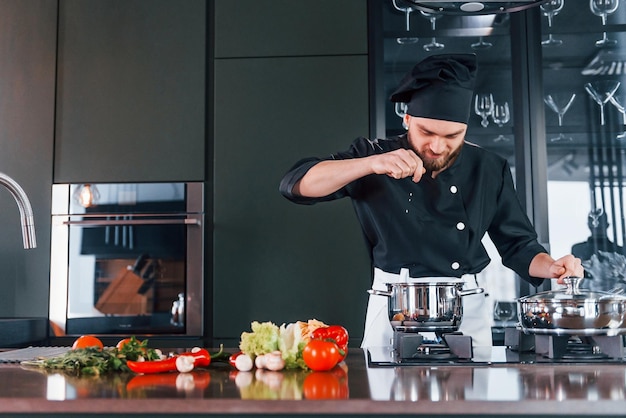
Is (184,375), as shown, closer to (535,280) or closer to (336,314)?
(535,280)

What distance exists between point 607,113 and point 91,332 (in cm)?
214

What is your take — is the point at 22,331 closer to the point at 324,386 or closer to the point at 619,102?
the point at 324,386

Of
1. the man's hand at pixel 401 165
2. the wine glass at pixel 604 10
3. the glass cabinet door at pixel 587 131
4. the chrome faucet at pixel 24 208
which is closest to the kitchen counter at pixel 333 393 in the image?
the chrome faucet at pixel 24 208

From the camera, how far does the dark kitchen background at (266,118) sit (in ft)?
9.45

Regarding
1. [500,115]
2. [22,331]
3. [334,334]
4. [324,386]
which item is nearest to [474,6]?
[334,334]

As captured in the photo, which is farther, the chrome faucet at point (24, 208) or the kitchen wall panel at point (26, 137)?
the kitchen wall panel at point (26, 137)

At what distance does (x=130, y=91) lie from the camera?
2986 mm

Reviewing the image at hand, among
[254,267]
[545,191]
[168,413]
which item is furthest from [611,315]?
[254,267]

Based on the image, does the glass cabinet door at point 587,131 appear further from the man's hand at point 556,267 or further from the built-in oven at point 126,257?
the built-in oven at point 126,257

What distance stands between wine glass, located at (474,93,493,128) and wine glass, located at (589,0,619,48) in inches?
18.5

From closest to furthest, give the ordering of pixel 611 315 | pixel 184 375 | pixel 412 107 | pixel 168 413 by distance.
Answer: pixel 168 413 < pixel 184 375 < pixel 611 315 < pixel 412 107

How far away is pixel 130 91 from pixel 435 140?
1.38m

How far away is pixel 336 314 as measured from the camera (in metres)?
2.84

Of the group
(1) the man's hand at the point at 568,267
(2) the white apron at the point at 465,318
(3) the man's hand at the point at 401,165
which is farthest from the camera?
(2) the white apron at the point at 465,318
